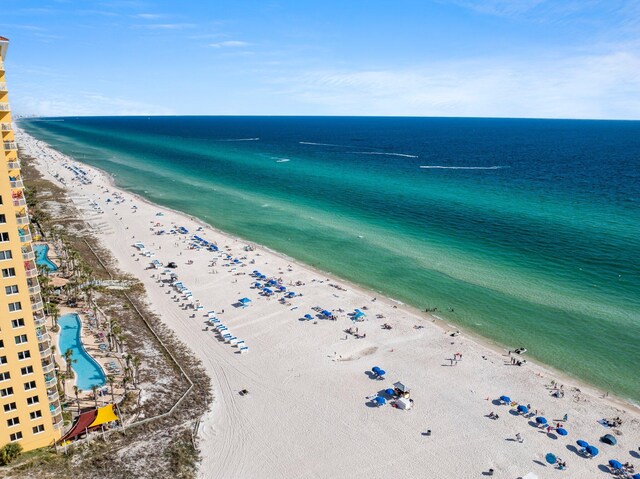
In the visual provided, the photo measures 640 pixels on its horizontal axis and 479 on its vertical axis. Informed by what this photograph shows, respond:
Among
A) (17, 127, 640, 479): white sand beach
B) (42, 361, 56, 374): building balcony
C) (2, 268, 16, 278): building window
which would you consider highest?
(2, 268, 16, 278): building window

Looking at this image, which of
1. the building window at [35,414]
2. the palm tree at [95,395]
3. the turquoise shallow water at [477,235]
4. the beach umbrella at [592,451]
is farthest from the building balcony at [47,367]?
the turquoise shallow water at [477,235]

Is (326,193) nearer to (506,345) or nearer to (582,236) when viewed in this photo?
(582,236)

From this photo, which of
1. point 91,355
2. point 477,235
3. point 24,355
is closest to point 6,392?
point 24,355

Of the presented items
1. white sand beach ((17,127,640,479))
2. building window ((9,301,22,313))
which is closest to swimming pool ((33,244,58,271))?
white sand beach ((17,127,640,479))

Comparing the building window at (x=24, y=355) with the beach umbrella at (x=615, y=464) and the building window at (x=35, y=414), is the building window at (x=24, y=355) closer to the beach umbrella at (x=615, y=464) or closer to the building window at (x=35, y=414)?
the building window at (x=35, y=414)

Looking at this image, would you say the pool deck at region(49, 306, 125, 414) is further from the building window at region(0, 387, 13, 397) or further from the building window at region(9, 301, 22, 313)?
the building window at region(9, 301, 22, 313)

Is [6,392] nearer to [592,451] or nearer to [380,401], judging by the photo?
[380,401]
